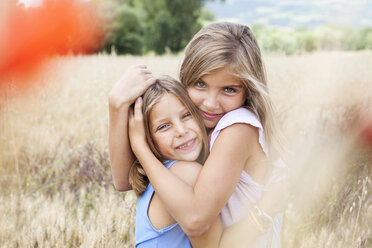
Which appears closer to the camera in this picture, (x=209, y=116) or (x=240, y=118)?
(x=240, y=118)

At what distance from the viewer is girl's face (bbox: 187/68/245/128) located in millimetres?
1669

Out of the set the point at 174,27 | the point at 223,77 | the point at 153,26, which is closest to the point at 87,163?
the point at 223,77

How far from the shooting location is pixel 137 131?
63.5 inches

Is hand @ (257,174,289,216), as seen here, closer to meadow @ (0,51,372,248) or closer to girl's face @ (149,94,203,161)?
meadow @ (0,51,372,248)

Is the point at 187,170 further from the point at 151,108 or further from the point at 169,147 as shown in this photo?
the point at 151,108

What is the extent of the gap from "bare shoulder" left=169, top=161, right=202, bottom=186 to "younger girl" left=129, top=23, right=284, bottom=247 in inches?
2.2

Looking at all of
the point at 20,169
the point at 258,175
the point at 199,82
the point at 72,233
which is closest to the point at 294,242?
the point at 258,175

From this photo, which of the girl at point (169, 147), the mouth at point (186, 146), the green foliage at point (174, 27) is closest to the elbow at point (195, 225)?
the girl at point (169, 147)

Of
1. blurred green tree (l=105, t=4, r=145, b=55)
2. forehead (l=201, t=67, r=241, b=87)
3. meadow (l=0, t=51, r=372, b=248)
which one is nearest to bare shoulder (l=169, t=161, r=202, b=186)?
forehead (l=201, t=67, r=241, b=87)

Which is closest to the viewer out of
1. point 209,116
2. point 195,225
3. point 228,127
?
point 195,225

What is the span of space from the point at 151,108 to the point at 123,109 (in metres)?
0.12

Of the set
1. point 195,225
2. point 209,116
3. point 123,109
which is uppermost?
point 123,109

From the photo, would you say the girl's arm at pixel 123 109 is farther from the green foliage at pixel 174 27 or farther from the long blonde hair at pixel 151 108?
the green foliage at pixel 174 27

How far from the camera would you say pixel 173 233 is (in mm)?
1584
